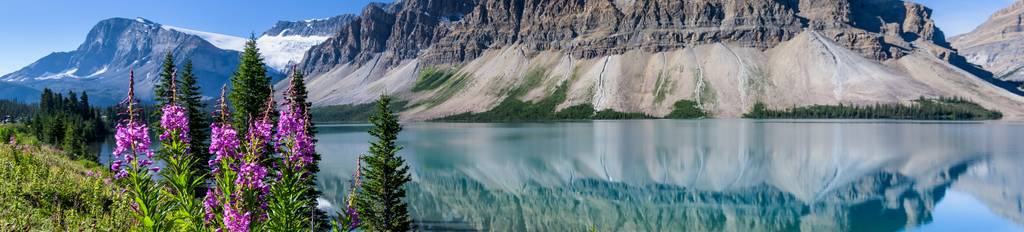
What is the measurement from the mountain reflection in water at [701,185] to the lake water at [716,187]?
0.14 meters

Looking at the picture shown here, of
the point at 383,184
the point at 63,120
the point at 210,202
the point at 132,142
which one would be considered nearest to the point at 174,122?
the point at 132,142

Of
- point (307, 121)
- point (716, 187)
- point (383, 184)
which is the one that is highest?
point (307, 121)

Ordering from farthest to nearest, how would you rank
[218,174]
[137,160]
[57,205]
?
1. [57,205]
2. [218,174]
3. [137,160]

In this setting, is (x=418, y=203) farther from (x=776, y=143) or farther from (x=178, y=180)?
(x=776, y=143)

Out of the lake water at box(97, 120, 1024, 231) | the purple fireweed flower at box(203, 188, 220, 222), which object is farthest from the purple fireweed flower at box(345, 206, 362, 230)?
the lake water at box(97, 120, 1024, 231)

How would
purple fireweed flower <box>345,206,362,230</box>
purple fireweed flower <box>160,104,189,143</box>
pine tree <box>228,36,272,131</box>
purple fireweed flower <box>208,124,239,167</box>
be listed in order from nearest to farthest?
purple fireweed flower <box>160,104,189,143</box> → purple fireweed flower <box>208,124,239,167</box> → purple fireweed flower <box>345,206,362,230</box> → pine tree <box>228,36,272,131</box>

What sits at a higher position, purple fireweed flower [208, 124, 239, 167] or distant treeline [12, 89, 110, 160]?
purple fireweed flower [208, 124, 239, 167]

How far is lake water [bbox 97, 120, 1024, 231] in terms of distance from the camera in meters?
43.9

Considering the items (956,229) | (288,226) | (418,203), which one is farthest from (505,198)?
(288,226)

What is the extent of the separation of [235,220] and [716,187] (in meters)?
55.2

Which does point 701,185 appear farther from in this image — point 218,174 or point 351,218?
point 218,174

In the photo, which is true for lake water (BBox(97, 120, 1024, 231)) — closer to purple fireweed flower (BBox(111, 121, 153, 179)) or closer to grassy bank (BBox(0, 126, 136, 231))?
grassy bank (BBox(0, 126, 136, 231))

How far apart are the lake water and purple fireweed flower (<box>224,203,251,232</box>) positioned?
33765mm

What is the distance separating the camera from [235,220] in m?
9.08
